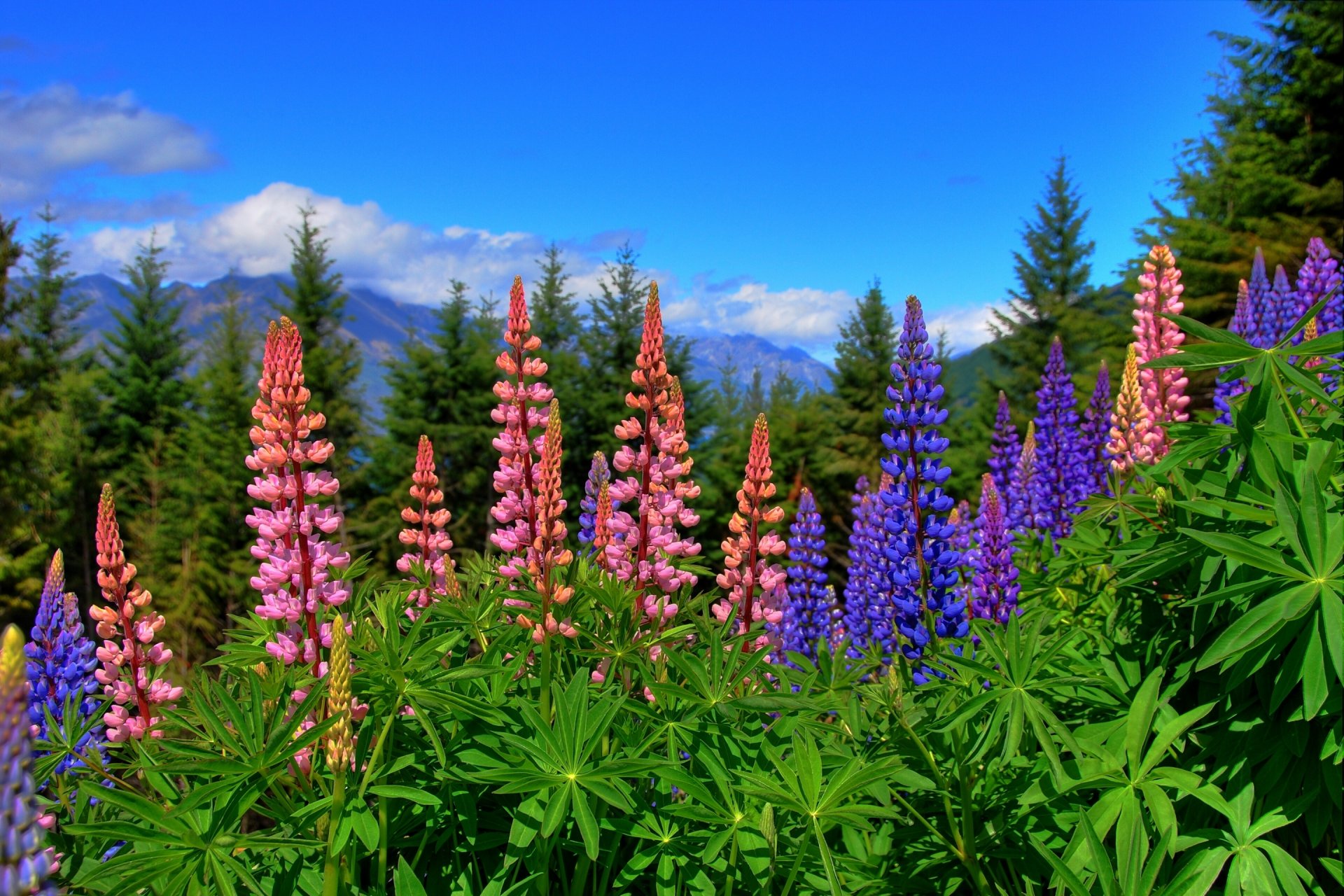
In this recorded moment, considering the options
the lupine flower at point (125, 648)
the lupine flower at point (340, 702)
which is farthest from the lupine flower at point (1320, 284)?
the lupine flower at point (125, 648)

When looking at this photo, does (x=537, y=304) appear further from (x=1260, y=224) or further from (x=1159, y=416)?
(x=1159, y=416)

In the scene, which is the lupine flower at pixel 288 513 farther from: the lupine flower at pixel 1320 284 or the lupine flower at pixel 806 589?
the lupine flower at pixel 1320 284

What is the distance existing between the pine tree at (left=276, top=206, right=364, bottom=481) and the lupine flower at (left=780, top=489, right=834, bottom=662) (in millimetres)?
25262

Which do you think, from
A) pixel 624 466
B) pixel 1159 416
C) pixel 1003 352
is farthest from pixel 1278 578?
pixel 1003 352

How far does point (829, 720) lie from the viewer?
2.82 meters

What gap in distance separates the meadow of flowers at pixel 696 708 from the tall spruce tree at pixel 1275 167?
18.8 m

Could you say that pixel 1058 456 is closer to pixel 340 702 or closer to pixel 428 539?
pixel 428 539

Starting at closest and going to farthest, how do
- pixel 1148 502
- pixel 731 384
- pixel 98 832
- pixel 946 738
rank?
pixel 98 832 < pixel 946 738 < pixel 1148 502 < pixel 731 384

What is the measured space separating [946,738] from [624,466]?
1.30 meters

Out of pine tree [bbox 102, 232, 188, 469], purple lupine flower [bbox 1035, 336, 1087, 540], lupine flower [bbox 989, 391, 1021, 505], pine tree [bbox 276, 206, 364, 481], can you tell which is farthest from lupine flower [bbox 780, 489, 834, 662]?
pine tree [bbox 102, 232, 188, 469]

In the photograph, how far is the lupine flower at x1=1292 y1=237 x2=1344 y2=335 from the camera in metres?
5.72

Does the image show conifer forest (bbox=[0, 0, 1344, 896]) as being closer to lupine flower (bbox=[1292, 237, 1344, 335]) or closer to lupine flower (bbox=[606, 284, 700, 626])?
lupine flower (bbox=[606, 284, 700, 626])

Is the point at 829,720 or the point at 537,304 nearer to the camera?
the point at 829,720

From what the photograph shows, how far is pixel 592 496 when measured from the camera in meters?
3.81
